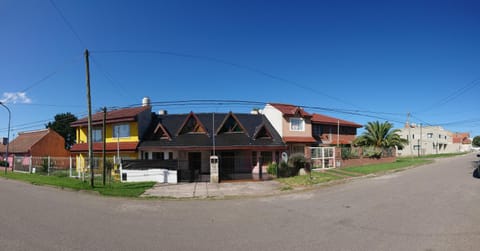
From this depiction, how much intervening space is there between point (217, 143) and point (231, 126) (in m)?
3.28

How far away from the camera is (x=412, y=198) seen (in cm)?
1000

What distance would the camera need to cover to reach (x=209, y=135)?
23.4 metres

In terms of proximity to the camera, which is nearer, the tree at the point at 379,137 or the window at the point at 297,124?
the window at the point at 297,124

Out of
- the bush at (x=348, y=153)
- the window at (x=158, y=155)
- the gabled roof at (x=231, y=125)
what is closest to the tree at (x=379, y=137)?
the bush at (x=348, y=153)

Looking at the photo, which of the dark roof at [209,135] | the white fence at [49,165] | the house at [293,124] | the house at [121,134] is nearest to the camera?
the white fence at [49,165]

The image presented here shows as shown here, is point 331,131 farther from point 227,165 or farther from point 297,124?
point 227,165

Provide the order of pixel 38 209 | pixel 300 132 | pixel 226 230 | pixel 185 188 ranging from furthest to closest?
pixel 300 132 < pixel 185 188 < pixel 38 209 < pixel 226 230

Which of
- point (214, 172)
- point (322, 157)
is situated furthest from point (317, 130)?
point (214, 172)

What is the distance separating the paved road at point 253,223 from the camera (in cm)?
546

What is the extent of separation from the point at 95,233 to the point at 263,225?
14.7 ft

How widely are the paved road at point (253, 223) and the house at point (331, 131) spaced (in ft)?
66.4

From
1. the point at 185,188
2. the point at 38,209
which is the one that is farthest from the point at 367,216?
the point at 38,209

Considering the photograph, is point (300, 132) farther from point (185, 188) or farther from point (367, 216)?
point (367, 216)

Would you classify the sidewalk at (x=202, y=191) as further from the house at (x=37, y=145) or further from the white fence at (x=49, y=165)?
the house at (x=37, y=145)
